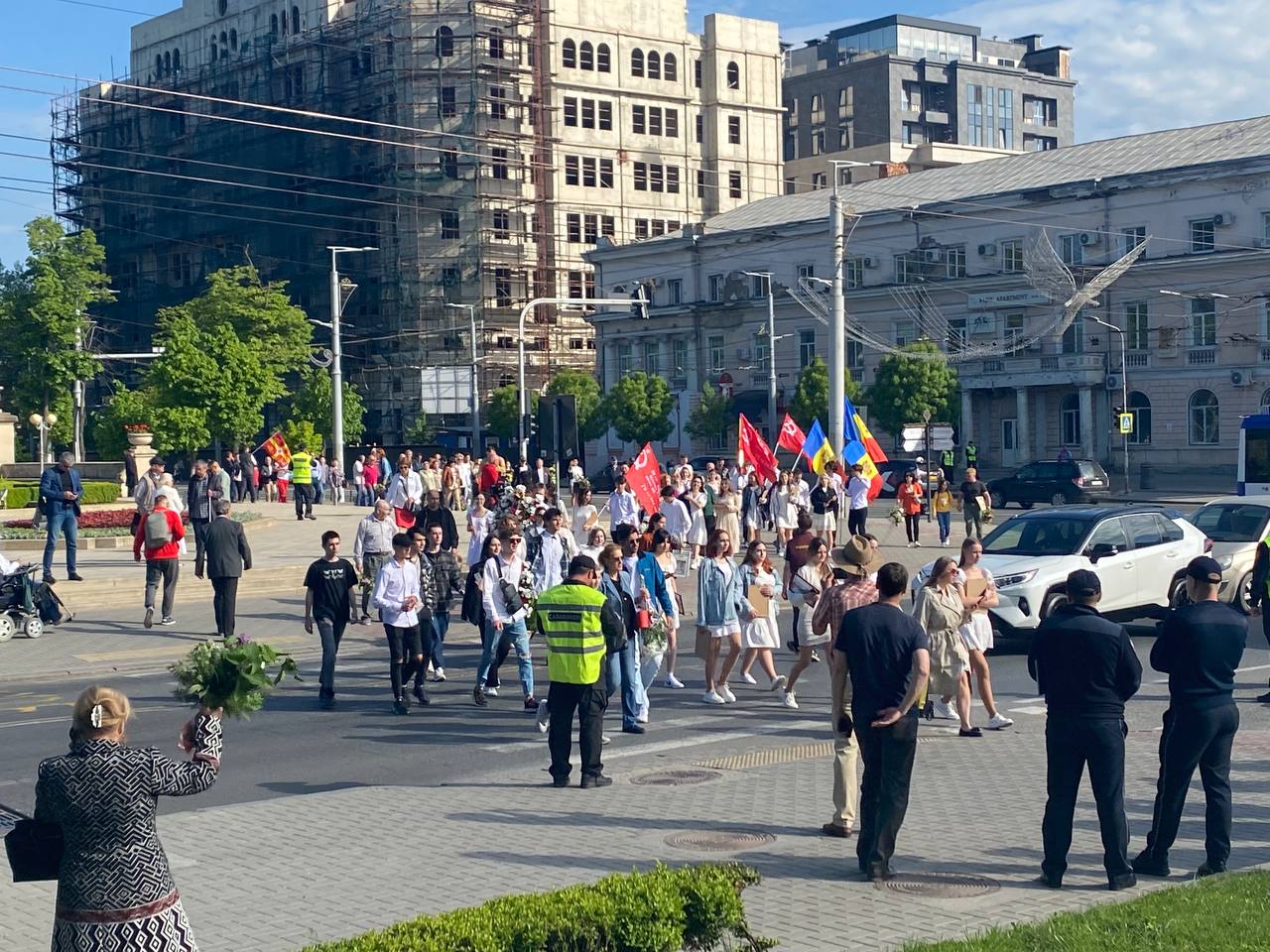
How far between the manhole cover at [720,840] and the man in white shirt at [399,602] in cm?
543

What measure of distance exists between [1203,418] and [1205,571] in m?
58.6

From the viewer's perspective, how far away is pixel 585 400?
80312 mm

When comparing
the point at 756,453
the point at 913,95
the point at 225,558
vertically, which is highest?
the point at 913,95

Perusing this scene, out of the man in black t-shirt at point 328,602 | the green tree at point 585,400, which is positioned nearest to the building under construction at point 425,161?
the green tree at point 585,400

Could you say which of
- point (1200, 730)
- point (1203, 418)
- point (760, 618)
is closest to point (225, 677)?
point (1200, 730)

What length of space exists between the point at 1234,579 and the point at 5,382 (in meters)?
48.5

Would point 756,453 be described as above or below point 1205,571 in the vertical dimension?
above

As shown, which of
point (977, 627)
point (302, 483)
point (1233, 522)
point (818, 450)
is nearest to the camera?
point (977, 627)

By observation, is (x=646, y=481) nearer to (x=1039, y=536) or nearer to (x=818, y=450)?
(x=818, y=450)

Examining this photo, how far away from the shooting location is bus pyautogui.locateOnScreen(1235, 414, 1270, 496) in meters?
35.9

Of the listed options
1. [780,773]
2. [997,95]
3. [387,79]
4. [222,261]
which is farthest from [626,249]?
[780,773]

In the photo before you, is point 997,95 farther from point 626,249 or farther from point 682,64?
point 626,249

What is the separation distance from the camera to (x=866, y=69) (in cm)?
12200

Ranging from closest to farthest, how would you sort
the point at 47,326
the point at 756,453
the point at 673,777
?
the point at 673,777 → the point at 756,453 → the point at 47,326
